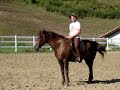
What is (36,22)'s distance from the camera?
58.9 metres

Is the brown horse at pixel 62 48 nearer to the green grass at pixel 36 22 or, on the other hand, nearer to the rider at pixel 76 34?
the rider at pixel 76 34

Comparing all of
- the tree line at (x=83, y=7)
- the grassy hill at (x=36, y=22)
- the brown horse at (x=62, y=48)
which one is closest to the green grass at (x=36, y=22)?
the grassy hill at (x=36, y=22)

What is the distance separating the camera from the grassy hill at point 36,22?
51969 millimetres

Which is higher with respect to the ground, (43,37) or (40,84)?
(43,37)

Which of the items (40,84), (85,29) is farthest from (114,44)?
(40,84)

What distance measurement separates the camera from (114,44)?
37781 millimetres

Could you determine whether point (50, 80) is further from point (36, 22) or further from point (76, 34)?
point (36, 22)

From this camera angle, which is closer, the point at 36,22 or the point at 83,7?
the point at 36,22

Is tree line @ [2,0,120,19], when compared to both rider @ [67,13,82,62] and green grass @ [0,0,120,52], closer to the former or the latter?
green grass @ [0,0,120,52]

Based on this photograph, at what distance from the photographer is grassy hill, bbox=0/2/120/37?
171ft

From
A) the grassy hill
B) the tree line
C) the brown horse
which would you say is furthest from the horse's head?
the tree line

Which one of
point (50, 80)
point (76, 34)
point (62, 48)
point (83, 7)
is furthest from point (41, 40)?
point (83, 7)

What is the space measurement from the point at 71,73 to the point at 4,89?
199 inches

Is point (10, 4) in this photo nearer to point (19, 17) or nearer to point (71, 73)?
point (19, 17)
